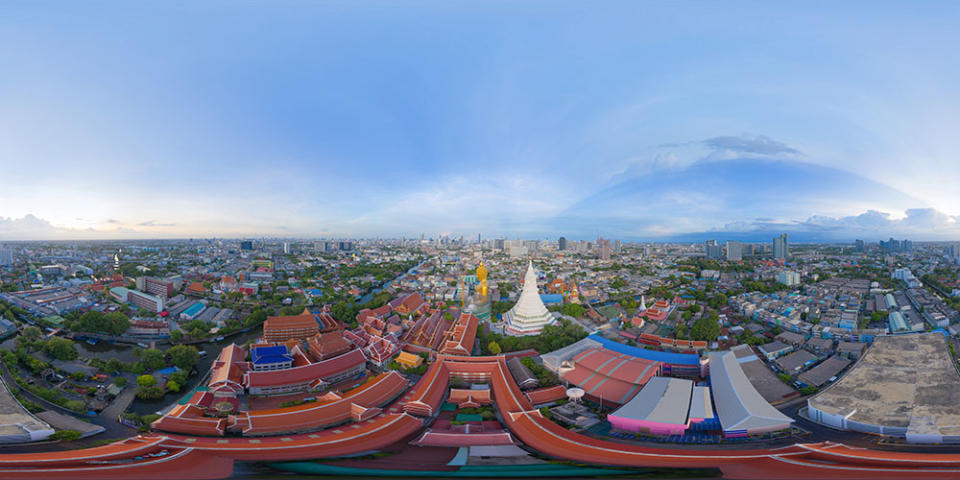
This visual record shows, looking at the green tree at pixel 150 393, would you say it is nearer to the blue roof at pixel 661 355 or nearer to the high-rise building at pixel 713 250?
the blue roof at pixel 661 355

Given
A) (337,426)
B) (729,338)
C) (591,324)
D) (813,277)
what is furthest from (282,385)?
(813,277)

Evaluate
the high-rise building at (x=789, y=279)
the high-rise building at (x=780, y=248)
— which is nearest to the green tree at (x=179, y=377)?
the high-rise building at (x=789, y=279)

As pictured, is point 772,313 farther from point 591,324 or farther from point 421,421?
point 421,421

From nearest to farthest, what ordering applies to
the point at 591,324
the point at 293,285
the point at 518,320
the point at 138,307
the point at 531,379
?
1. the point at 531,379
2. the point at 518,320
3. the point at 591,324
4. the point at 138,307
5. the point at 293,285

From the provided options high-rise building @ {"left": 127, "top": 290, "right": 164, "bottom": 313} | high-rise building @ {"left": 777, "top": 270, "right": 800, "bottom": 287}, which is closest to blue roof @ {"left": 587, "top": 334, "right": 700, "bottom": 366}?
high-rise building @ {"left": 777, "top": 270, "right": 800, "bottom": 287}

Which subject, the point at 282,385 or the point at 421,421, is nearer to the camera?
the point at 421,421

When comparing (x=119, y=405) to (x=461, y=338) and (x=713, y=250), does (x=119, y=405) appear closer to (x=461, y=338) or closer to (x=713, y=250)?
(x=461, y=338)
